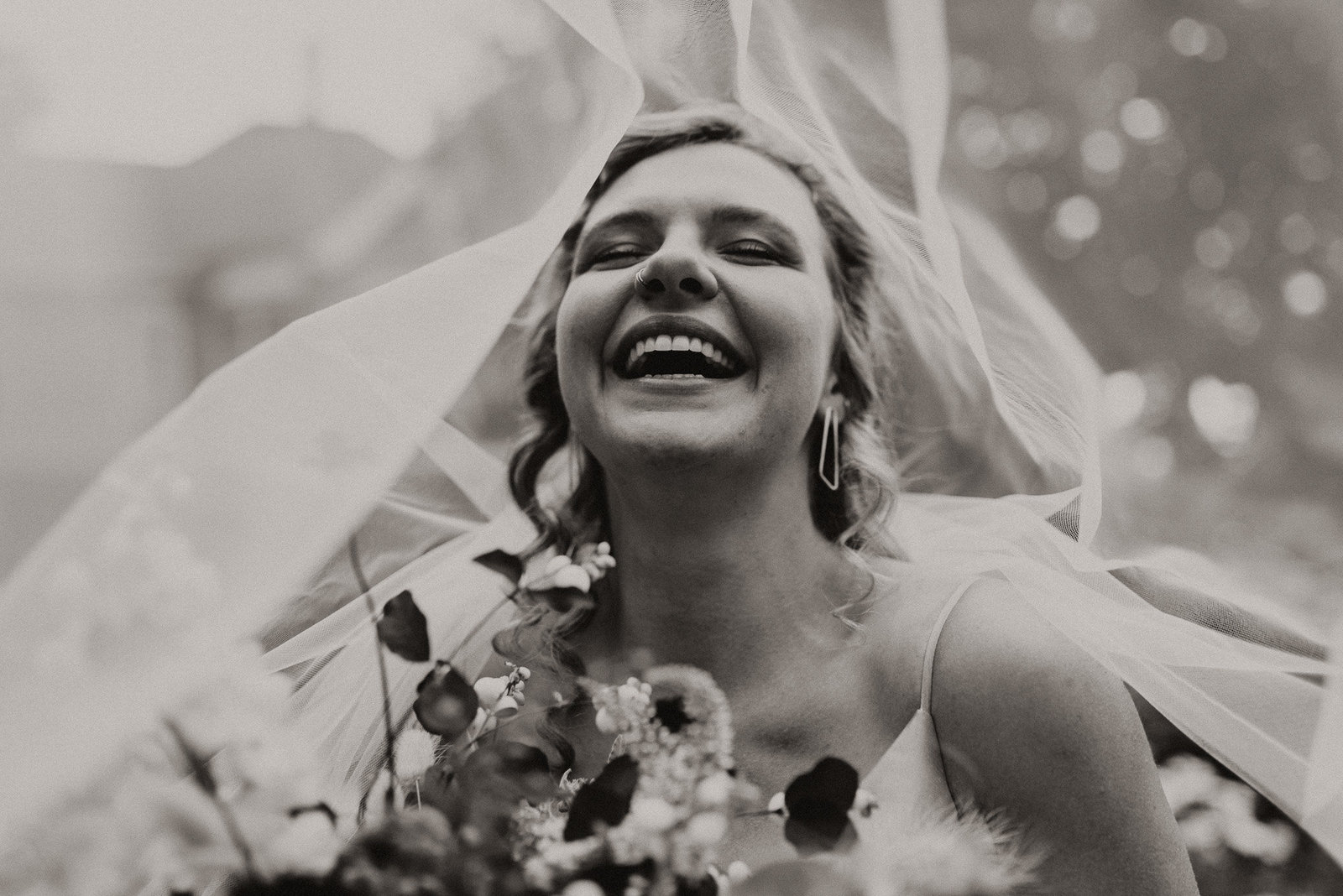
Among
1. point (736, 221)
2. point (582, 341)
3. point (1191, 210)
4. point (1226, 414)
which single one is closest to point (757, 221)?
point (736, 221)

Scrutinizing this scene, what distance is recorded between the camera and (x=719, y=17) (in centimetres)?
192

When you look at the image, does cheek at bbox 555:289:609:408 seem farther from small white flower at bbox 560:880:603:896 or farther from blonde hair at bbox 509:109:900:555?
small white flower at bbox 560:880:603:896

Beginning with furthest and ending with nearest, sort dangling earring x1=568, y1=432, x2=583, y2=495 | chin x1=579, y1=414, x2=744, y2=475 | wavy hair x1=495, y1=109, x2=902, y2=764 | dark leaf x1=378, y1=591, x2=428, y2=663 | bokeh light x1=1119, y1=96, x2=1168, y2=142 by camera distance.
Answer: bokeh light x1=1119, y1=96, x2=1168, y2=142 < dangling earring x1=568, y1=432, x2=583, y2=495 < wavy hair x1=495, y1=109, x2=902, y2=764 < chin x1=579, y1=414, x2=744, y2=475 < dark leaf x1=378, y1=591, x2=428, y2=663

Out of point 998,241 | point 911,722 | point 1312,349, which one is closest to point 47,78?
point 998,241

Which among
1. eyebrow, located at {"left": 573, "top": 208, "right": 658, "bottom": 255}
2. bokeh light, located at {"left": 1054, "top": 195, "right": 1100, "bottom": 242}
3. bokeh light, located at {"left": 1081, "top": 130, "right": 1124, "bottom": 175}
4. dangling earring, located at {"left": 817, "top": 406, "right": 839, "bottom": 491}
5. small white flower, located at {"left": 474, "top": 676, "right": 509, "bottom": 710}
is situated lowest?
bokeh light, located at {"left": 1054, "top": 195, "right": 1100, "bottom": 242}

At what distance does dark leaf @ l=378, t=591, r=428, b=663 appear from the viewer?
1.25 m

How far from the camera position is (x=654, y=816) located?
3.47 ft

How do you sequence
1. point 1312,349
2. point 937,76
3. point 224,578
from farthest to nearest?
point 1312,349
point 937,76
point 224,578

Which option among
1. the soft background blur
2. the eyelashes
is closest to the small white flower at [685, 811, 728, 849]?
the eyelashes

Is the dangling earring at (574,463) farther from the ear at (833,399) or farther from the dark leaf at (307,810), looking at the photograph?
the dark leaf at (307,810)

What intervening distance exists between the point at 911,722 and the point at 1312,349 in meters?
5.12

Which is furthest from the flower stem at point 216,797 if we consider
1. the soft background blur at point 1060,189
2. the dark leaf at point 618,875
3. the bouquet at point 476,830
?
the soft background blur at point 1060,189

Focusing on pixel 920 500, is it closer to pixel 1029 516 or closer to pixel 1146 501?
pixel 1029 516

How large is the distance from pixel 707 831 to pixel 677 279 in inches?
41.1
